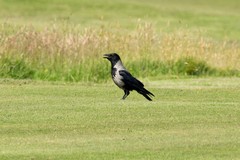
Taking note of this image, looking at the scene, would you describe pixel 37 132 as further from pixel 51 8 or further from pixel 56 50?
pixel 51 8

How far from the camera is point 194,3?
164ft

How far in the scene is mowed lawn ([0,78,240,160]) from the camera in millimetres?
10961

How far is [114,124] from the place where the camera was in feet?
42.7

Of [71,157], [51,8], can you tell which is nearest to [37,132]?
[71,157]

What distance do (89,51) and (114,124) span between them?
29.5 feet

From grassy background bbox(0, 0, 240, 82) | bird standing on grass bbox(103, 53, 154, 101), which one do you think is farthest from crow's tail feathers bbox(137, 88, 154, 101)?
grassy background bbox(0, 0, 240, 82)

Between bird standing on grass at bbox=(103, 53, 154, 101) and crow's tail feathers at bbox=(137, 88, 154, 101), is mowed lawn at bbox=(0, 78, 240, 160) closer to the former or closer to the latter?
crow's tail feathers at bbox=(137, 88, 154, 101)

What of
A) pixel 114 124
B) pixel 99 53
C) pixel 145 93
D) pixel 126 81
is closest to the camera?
pixel 114 124

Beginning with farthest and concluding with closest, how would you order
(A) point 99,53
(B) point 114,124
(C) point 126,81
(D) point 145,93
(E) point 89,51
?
(A) point 99,53 → (E) point 89,51 → (D) point 145,93 → (C) point 126,81 → (B) point 114,124

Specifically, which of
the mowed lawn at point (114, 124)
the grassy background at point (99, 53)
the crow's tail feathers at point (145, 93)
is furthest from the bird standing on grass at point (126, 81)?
the grassy background at point (99, 53)

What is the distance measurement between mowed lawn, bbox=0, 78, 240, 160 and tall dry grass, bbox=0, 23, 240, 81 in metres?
3.48

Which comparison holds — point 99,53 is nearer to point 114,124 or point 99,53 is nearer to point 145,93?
point 145,93

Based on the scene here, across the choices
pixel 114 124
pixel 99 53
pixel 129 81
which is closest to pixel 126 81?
pixel 129 81

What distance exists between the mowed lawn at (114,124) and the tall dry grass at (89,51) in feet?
11.4
